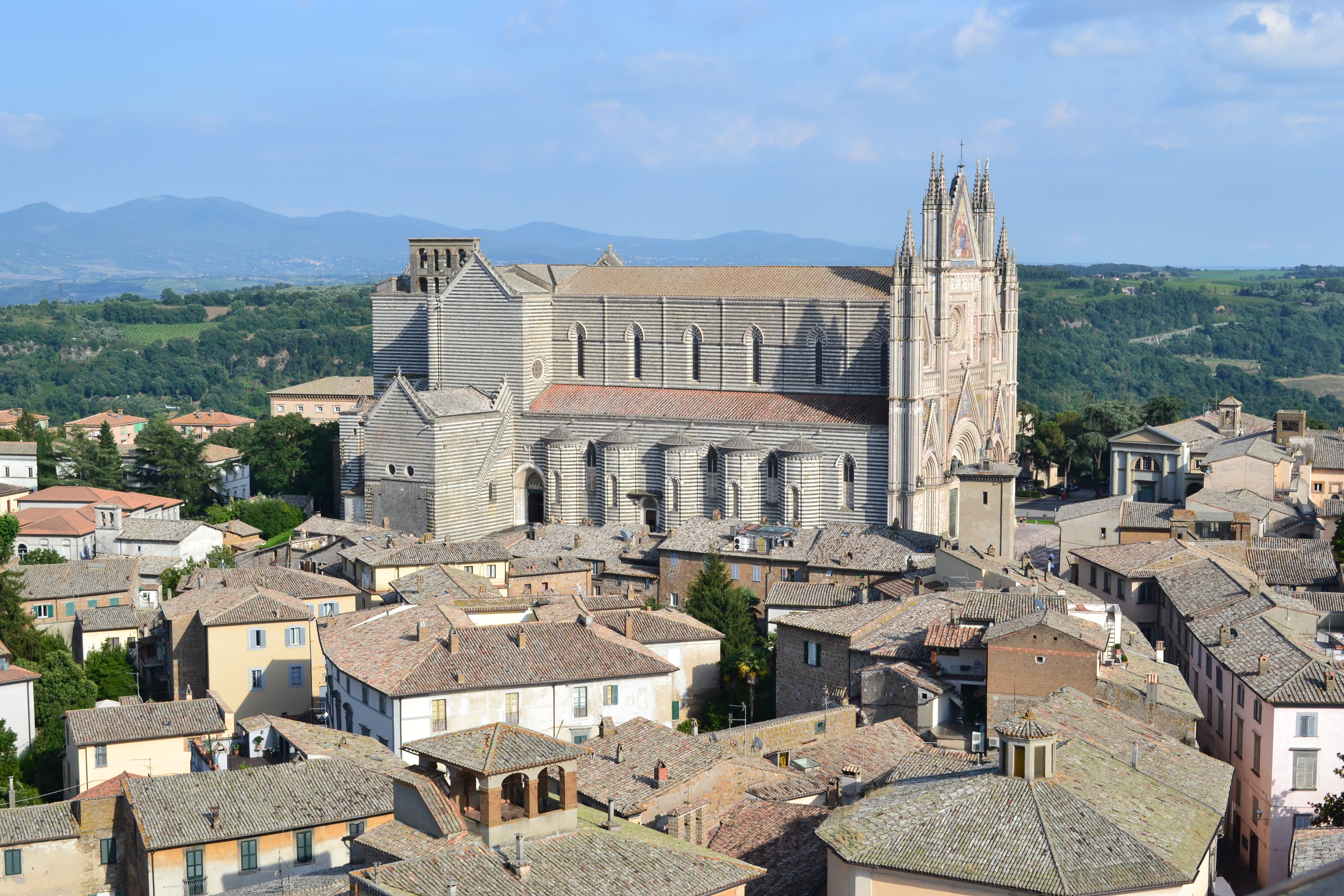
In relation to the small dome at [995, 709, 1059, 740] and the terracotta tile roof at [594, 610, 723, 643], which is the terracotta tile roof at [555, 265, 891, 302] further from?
the small dome at [995, 709, 1059, 740]

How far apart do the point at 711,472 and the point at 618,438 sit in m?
3.55

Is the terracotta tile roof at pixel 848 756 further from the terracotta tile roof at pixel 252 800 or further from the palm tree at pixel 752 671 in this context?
the palm tree at pixel 752 671

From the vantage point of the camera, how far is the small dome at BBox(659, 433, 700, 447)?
56875 millimetres

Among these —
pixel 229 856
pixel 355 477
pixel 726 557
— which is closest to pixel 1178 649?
pixel 726 557

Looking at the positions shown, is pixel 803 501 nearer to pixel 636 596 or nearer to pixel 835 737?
pixel 636 596

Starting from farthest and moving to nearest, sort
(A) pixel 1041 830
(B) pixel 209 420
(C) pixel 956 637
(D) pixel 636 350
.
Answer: (B) pixel 209 420 → (D) pixel 636 350 → (C) pixel 956 637 → (A) pixel 1041 830

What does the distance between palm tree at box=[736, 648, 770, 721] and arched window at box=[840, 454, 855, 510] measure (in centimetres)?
1697

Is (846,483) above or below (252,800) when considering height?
above

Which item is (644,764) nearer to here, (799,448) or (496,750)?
(496,750)

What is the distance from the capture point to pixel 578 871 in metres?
19.6

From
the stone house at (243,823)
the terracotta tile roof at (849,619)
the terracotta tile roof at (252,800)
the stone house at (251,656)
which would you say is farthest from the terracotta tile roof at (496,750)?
the stone house at (251,656)

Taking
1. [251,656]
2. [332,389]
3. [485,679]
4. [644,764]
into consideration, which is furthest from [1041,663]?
[332,389]

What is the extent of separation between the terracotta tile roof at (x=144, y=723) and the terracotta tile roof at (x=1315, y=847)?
20.2m

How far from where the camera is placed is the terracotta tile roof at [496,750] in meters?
20.5
